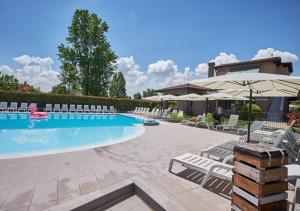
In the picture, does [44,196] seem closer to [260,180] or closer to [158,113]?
[260,180]

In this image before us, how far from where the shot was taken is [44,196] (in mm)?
3266

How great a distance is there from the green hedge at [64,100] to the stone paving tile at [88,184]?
23194 millimetres

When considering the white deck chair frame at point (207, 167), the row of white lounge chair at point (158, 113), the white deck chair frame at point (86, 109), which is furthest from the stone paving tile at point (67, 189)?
the white deck chair frame at point (86, 109)

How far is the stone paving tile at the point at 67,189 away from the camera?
3.26 m

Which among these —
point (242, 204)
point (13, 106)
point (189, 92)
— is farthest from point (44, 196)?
point (189, 92)

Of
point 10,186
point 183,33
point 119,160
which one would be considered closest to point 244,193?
point 119,160

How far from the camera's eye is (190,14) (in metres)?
14.1

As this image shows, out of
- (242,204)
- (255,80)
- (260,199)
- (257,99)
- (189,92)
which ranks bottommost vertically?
(242,204)

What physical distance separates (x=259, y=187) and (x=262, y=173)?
0.19m

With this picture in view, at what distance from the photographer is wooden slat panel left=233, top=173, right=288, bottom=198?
246 centimetres

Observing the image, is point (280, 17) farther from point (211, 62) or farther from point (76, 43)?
point (76, 43)

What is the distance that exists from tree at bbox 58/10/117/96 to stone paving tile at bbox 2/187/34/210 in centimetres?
3186

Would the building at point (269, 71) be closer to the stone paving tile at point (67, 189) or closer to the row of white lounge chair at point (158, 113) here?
the row of white lounge chair at point (158, 113)

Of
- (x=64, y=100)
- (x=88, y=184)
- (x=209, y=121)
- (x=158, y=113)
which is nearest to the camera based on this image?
(x=88, y=184)
